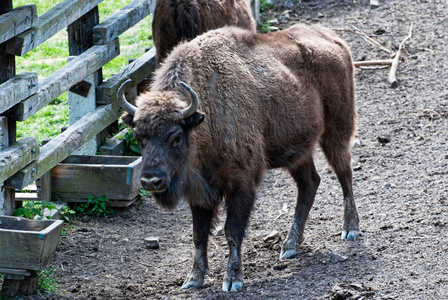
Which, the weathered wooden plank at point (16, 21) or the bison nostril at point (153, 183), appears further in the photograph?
the weathered wooden plank at point (16, 21)

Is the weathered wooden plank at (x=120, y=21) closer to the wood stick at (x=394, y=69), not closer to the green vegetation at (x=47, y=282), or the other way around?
the green vegetation at (x=47, y=282)

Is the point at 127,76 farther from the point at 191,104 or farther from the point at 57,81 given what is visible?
the point at 191,104

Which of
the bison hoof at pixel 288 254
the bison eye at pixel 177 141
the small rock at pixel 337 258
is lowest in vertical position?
the bison hoof at pixel 288 254

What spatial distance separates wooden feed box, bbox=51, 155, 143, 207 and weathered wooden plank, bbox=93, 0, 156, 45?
1496 millimetres

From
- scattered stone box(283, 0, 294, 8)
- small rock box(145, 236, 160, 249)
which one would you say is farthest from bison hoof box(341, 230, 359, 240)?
scattered stone box(283, 0, 294, 8)

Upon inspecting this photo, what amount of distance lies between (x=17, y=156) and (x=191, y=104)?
5.35 feet

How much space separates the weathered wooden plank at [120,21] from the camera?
7199mm

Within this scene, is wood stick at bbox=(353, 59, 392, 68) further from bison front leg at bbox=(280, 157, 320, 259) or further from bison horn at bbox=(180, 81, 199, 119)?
bison horn at bbox=(180, 81, 199, 119)

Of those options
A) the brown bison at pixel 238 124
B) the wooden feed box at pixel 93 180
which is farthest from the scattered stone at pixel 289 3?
the wooden feed box at pixel 93 180

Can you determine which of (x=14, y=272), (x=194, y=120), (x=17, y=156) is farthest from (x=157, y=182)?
(x=17, y=156)

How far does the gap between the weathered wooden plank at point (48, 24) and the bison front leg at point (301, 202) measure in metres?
2.68

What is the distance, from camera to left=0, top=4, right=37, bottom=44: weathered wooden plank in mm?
5242

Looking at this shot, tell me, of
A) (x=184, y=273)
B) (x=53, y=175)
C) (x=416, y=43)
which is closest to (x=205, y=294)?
(x=184, y=273)

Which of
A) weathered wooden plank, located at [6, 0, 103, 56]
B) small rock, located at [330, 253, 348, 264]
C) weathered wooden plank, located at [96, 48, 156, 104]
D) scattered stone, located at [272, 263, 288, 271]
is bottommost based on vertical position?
scattered stone, located at [272, 263, 288, 271]
